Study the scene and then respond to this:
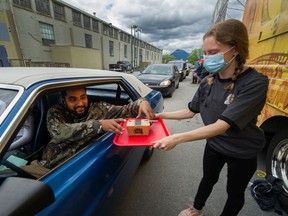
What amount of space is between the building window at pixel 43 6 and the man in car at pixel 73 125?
22032mm

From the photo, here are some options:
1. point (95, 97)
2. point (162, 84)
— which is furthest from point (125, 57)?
point (95, 97)

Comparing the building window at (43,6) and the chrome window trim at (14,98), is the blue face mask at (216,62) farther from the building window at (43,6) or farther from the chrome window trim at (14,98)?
the building window at (43,6)

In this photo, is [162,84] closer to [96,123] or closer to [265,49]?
[265,49]

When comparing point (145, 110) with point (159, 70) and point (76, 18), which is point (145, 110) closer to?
point (159, 70)

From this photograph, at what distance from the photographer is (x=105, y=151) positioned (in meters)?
1.34

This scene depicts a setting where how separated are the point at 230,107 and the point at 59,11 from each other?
1002 inches

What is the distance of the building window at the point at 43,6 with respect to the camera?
17734 millimetres

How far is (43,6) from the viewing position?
18.4 meters

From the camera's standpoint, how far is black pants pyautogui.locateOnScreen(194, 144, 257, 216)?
1.36m

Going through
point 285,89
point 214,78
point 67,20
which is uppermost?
point 67,20

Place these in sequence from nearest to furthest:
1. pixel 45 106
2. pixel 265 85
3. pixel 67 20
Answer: pixel 265 85
pixel 45 106
pixel 67 20

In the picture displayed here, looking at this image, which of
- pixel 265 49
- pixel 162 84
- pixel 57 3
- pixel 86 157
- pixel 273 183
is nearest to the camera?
pixel 86 157

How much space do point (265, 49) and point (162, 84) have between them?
457cm

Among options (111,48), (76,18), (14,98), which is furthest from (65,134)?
(111,48)
